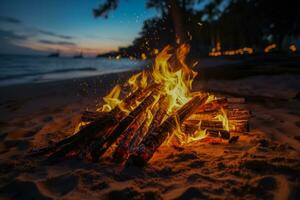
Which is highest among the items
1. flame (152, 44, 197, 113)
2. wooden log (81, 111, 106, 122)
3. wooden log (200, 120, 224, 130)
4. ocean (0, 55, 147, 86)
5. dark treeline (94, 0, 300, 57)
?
dark treeline (94, 0, 300, 57)

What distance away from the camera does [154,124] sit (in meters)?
3.74

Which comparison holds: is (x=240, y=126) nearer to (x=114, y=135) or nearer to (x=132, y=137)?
(x=132, y=137)

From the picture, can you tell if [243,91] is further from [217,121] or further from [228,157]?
[228,157]

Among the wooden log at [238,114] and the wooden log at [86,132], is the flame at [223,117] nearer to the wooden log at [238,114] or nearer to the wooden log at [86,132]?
the wooden log at [238,114]

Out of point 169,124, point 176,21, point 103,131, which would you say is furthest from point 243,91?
point 176,21

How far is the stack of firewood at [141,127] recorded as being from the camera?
3363mm

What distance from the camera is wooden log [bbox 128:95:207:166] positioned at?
10.3 feet

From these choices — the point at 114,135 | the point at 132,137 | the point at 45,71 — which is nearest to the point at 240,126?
the point at 132,137

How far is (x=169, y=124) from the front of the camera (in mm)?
3627

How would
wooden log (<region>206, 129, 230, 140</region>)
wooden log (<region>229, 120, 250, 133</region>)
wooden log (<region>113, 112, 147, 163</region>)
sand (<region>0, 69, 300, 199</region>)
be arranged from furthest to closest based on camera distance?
1. wooden log (<region>229, 120, 250, 133</region>)
2. wooden log (<region>206, 129, 230, 140</region>)
3. wooden log (<region>113, 112, 147, 163</region>)
4. sand (<region>0, 69, 300, 199</region>)

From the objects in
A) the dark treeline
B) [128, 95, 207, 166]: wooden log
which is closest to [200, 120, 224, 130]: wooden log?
[128, 95, 207, 166]: wooden log

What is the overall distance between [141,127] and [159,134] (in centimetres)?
48

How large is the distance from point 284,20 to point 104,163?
150ft

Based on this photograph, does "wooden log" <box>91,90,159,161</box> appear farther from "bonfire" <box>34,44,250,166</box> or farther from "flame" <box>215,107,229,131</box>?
"flame" <box>215,107,229,131</box>
